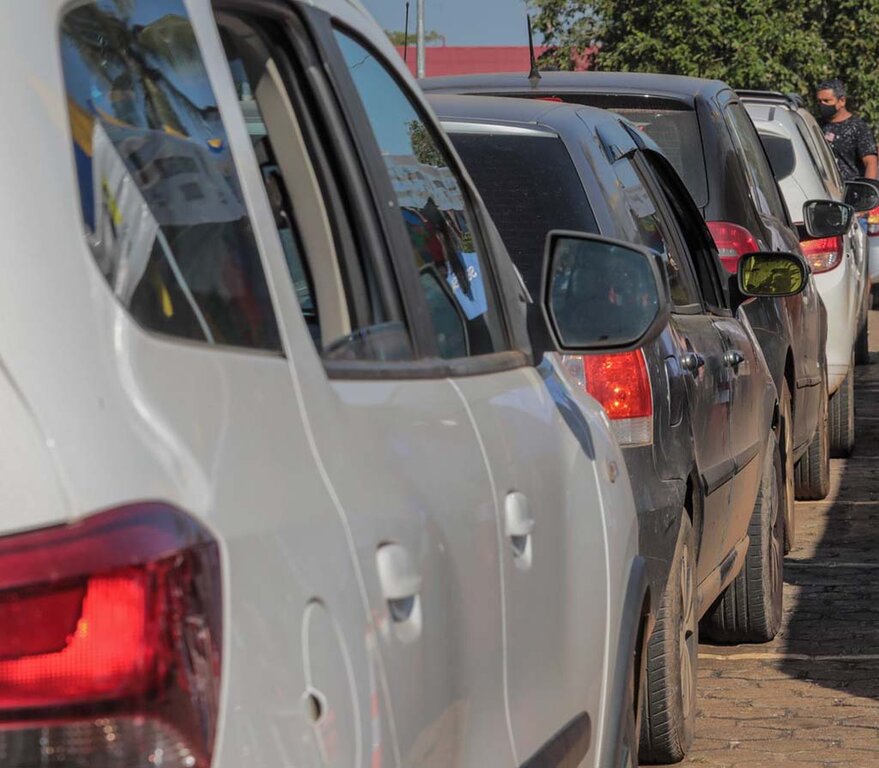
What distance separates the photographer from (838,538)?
8695mm

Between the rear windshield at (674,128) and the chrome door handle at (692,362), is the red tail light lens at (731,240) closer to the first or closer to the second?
the rear windshield at (674,128)

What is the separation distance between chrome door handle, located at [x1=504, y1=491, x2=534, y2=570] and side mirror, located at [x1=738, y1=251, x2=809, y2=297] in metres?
3.88

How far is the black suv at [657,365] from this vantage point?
4.75m

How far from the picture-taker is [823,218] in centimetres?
996

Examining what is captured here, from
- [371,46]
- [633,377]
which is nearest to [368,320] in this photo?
[371,46]

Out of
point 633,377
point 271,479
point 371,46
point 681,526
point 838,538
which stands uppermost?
point 371,46

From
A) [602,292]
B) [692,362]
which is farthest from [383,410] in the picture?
[692,362]

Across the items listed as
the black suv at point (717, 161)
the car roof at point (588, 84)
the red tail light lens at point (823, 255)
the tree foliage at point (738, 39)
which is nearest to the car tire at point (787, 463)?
the black suv at point (717, 161)

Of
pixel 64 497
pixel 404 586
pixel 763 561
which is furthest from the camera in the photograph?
pixel 763 561

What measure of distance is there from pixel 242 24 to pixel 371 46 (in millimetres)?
513

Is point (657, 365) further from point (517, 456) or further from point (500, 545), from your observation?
point (500, 545)

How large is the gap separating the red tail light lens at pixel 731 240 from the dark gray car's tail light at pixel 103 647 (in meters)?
6.41

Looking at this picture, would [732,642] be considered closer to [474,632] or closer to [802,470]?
[802,470]

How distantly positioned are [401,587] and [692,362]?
3312 mm
